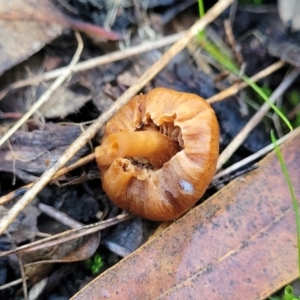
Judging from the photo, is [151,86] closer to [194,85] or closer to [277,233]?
[194,85]

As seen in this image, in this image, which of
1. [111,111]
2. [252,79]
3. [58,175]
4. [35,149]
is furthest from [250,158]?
[35,149]

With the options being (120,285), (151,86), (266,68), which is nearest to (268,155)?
(266,68)

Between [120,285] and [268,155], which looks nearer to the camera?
[120,285]

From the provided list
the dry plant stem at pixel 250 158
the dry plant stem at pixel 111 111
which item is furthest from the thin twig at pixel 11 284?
the dry plant stem at pixel 250 158

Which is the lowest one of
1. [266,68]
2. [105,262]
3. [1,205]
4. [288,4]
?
[105,262]

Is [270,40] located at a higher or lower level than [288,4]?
lower

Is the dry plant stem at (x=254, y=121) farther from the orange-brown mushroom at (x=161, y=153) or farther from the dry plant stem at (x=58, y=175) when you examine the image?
the dry plant stem at (x=58, y=175)

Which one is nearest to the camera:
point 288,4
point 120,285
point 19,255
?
point 120,285
